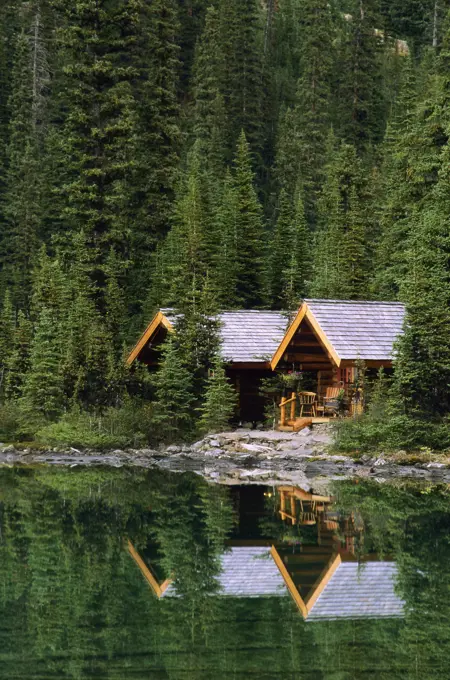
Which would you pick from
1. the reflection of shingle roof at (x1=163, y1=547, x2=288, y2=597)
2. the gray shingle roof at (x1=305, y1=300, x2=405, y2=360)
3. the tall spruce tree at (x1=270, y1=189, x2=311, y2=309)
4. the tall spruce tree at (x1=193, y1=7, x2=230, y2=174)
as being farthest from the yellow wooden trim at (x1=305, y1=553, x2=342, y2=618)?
the tall spruce tree at (x1=193, y1=7, x2=230, y2=174)

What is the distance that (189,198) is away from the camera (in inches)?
1977

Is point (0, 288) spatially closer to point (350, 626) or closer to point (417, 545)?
point (417, 545)

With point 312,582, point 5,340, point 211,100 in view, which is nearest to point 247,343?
point 5,340

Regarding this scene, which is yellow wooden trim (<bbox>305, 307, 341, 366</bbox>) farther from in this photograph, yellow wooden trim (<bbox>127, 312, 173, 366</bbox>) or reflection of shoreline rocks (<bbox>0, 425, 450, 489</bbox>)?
yellow wooden trim (<bbox>127, 312, 173, 366</bbox>)

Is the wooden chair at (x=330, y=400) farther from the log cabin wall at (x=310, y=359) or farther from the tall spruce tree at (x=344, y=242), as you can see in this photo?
the tall spruce tree at (x=344, y=242)

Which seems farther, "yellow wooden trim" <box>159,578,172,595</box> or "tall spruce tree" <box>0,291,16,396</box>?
"tall spruce tree" <box>0,291,16,396</box>

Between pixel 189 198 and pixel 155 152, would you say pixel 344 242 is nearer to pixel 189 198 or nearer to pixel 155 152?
pixel 189 198

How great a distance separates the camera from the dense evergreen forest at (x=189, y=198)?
39.2m

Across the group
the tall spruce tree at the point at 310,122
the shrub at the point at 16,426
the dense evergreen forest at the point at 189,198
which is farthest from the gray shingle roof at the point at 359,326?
the tall spruce tree at the point at 310,122

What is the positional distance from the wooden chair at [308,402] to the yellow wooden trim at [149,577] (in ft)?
65.5

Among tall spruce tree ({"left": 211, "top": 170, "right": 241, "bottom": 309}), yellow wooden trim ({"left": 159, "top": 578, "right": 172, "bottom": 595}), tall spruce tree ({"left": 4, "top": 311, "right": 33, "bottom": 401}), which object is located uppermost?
tall spruce tree ({"left": 211, "top": 170, "right": 241, "bottom": 309})

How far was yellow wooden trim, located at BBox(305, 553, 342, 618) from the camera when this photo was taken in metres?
15.8

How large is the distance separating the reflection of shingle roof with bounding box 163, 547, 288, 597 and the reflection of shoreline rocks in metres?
9.06

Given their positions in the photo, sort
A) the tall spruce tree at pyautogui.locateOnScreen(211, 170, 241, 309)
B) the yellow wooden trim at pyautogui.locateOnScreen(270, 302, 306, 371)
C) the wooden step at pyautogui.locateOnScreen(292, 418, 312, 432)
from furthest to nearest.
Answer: the tall spruce tree at pyautogui.locateOnScreen(211, 170, 241, 309) → the yellow wooden trim at pyautogui.locateOnScreen(270, 302, 306, 371) → the wooden step at pyautogui.locateOnScreen(292, 418, 312, 432)
